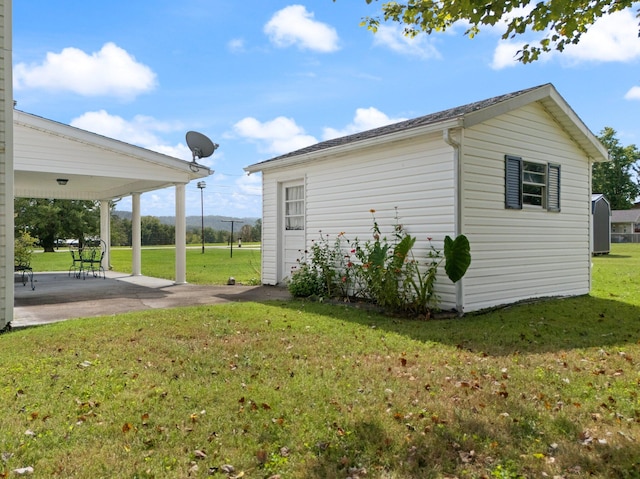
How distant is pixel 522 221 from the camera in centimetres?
873

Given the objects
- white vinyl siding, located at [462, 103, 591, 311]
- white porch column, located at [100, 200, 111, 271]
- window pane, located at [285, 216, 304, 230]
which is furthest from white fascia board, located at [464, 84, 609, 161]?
white porch column, located at [100, 200, 111, 271]

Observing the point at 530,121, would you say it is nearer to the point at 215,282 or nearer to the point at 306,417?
the point at 306,417

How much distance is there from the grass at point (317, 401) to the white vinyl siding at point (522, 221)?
71.8 inches

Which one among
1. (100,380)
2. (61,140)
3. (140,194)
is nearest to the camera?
(100,380)

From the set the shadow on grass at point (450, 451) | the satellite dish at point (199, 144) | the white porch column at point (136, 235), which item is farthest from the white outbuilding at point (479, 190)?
the white porch column at point (136, 235)

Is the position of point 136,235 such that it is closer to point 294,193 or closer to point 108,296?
point 108,296

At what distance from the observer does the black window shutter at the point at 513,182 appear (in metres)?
8.39

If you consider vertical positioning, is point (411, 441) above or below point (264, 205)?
below

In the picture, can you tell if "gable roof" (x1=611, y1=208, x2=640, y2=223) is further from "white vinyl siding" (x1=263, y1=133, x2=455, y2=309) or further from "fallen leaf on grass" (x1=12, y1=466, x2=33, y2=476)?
"fallen leaf on grass" (x1=12, y1=466, x2=33, y2=476)

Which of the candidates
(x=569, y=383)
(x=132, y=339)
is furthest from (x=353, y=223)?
(x=569, y=383)

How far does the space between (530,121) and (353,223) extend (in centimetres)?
394

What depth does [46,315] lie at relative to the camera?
7484mm

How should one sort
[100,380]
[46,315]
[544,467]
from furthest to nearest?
[46,315]
[100,380]
[544,467]

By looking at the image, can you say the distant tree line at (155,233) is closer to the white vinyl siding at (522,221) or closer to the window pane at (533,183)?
the white vinyl siding at (522,221)
